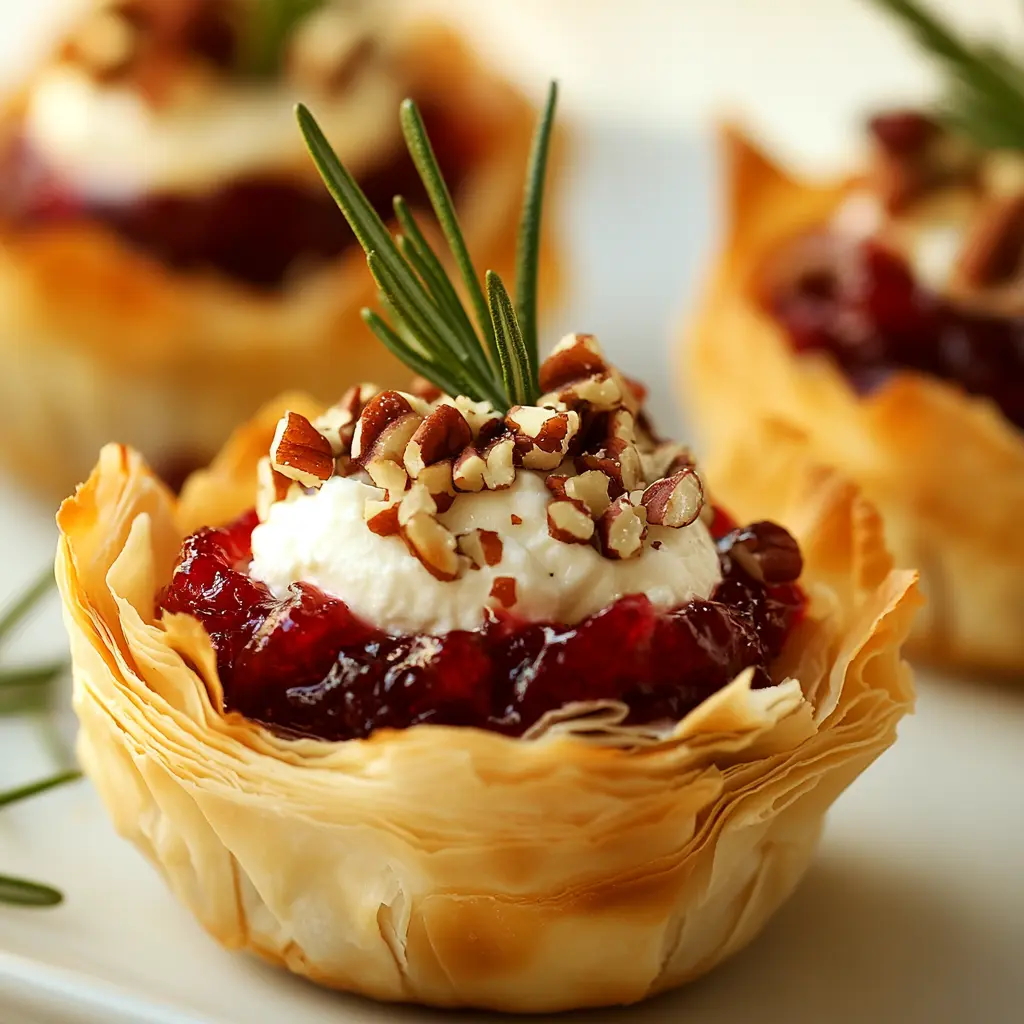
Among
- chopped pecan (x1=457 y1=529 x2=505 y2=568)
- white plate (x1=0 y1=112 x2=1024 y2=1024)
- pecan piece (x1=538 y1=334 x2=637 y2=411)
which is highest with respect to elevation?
pecan piece (x1=538 y1=334 x2=637 y2=411)

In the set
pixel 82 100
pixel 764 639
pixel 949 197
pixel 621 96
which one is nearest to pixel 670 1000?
pixel 764 639

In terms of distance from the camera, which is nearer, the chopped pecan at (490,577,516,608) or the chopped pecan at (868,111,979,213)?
the chopped pecan at (490,577,516,608)

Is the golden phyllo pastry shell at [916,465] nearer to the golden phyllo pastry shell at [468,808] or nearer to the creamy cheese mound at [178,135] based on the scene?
the golden phyllo pastry shell at [468,808]

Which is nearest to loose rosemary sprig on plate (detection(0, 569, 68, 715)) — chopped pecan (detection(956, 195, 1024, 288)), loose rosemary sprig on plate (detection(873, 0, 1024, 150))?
chopped pecan (detection(956, 195, 1024, 288))

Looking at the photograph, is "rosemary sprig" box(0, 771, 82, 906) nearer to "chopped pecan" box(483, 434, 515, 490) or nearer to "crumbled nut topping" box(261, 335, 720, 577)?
"crumbled nut topping" box(261, 335, 720, 577)

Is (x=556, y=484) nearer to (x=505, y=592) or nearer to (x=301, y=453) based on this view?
(x=505, y=592)

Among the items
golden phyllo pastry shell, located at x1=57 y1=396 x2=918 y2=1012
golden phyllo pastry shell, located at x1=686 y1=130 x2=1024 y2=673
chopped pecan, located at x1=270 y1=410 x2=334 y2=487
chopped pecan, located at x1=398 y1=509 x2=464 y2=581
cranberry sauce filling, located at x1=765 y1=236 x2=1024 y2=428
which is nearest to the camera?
golden phyllo pastry shell, located at x1=57 y1=396 x2=918 y2=1012

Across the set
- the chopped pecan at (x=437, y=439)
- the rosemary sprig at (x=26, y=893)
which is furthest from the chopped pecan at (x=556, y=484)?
the rosemary sprig at (x=26, y=893)
